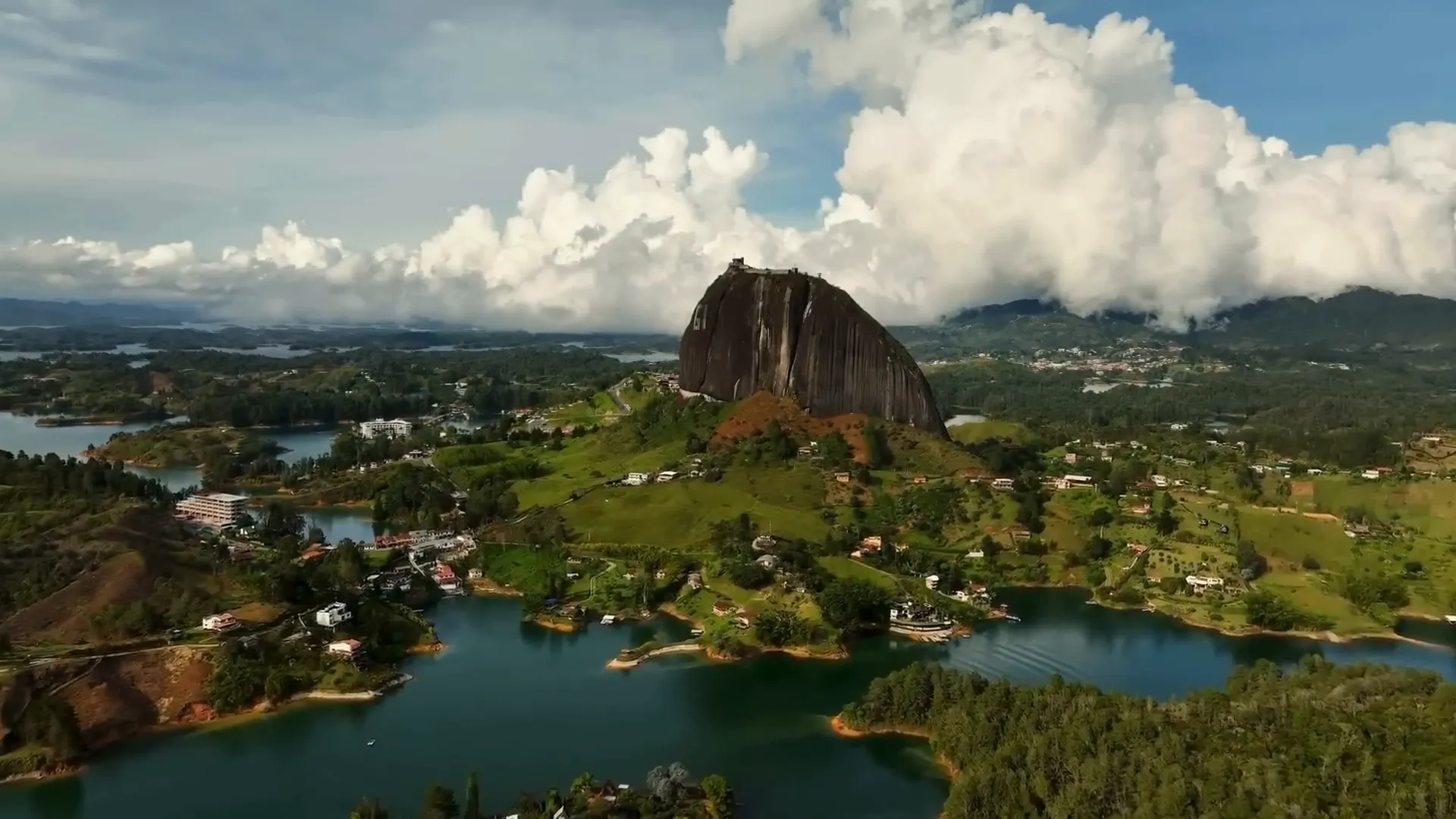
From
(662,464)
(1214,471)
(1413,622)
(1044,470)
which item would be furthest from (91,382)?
(1413,622)

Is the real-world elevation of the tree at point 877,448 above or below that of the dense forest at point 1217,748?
above

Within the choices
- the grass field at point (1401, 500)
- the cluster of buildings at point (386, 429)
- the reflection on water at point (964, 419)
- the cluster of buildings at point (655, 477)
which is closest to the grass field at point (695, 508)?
the cluster of buildings at point (655, 477)

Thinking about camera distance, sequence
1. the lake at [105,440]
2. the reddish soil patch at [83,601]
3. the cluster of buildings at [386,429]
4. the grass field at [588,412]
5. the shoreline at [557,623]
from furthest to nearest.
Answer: the cluster of buildings at [386,429] → the grass field at [588,412] → the lake at [105,440] → the shoreline at [557,623] → the reddish soil patch at [83,601]

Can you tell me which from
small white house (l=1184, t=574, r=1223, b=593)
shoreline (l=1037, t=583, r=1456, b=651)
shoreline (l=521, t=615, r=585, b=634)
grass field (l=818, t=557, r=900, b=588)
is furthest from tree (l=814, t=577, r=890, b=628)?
small white house (l=1184, t=574, r=1223, b=593)

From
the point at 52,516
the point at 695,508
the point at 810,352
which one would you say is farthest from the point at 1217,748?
the point at 52,516

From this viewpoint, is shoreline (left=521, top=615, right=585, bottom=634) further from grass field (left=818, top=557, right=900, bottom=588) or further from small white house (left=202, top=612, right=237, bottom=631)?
grass field (left=818, top=557, right=900, bottom=588)

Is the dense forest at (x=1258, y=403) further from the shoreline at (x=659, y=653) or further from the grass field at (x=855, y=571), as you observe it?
the shoreline at (x=659, y=653)

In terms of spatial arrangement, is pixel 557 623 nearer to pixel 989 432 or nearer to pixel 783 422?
pixel 783 422
